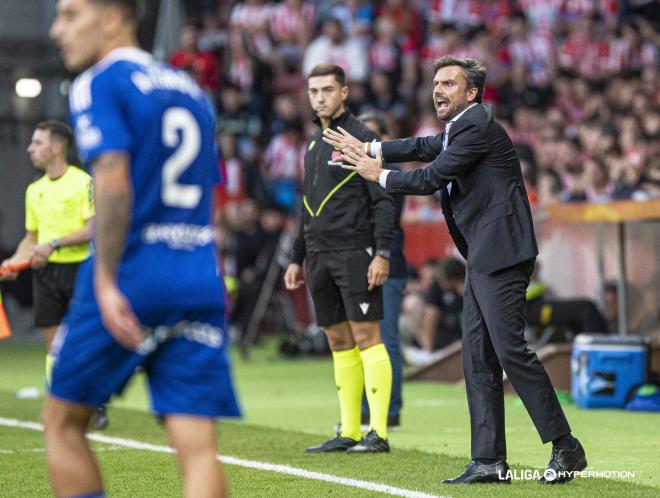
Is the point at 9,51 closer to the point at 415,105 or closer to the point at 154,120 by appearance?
the point at 415,105

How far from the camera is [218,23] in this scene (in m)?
25.1

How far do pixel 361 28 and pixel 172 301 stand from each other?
1764cm

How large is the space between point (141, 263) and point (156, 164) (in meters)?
0.31

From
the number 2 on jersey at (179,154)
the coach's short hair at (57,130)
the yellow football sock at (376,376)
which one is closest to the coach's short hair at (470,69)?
the yellow football sock at (376,376)

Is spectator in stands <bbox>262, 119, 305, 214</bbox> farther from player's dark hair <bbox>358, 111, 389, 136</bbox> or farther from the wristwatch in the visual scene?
the wristwatch

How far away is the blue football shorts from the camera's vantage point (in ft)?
14.4

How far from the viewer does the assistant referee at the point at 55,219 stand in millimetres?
9625

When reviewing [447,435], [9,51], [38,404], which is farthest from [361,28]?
[447,435]

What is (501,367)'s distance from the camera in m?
7.16

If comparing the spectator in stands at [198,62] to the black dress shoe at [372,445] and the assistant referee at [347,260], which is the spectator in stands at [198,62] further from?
the black dress shoe at [372,445]

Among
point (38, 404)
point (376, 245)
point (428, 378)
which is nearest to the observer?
point (376, 245)

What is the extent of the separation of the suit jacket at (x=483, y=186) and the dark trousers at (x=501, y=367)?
0.10 metres

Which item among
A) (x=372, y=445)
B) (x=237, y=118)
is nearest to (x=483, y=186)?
(x=372, y=445)

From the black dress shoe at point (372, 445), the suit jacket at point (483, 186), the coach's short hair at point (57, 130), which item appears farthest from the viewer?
the coach's short hair at point (57, 130)
